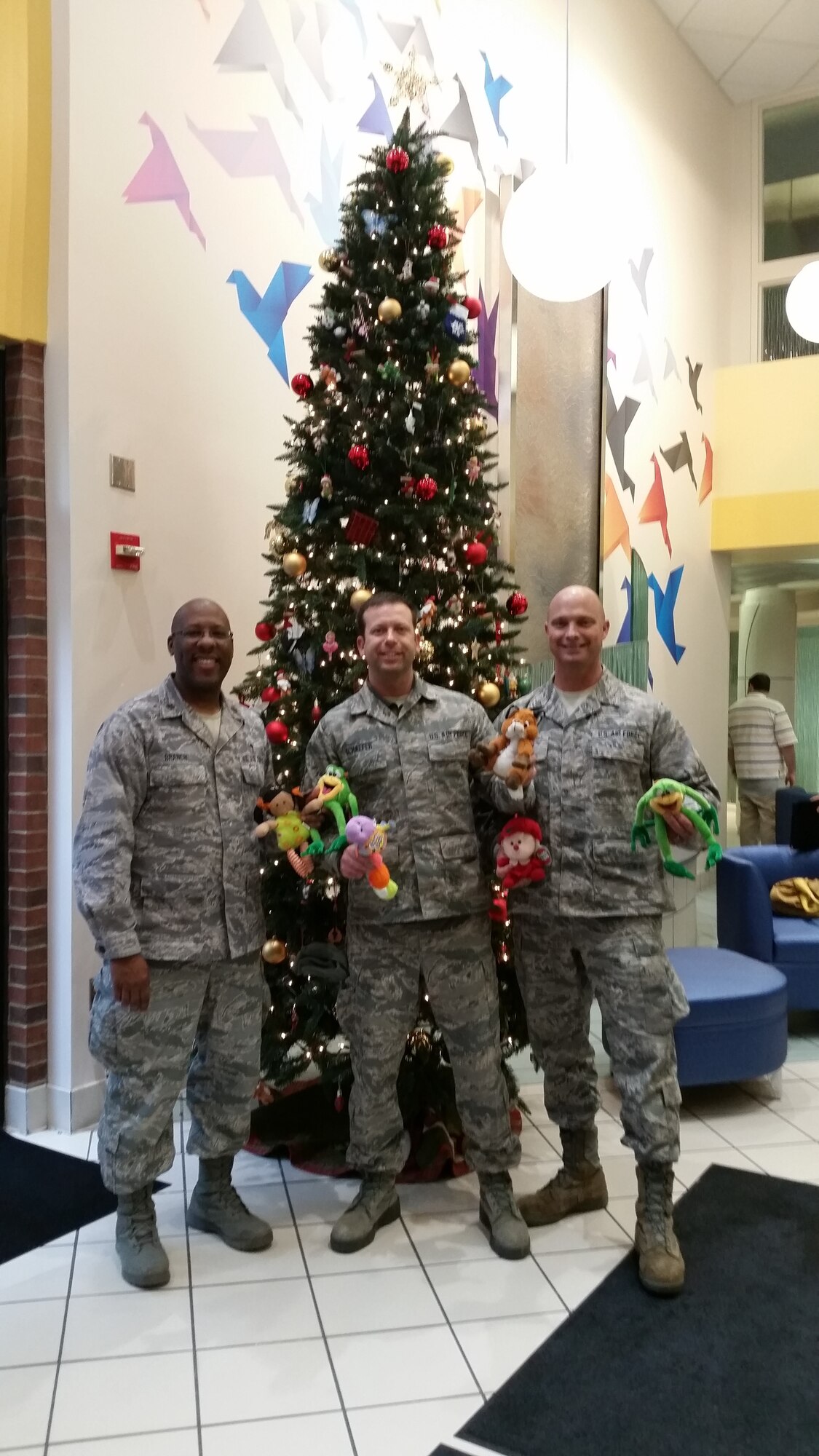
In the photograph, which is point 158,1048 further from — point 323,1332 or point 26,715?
point 26,715

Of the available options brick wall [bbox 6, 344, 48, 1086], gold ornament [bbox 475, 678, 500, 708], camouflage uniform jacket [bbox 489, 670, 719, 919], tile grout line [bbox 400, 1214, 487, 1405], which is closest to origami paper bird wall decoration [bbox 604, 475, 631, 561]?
gold ornament [bbox 475, 678, 500, 708]

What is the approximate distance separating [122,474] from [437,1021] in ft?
7.09

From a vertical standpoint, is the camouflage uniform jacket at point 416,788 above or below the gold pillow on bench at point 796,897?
above

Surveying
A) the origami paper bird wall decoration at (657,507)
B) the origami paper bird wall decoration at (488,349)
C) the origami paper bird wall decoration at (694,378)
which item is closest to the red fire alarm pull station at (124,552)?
the origami paper bird wall decoration at (488,349)

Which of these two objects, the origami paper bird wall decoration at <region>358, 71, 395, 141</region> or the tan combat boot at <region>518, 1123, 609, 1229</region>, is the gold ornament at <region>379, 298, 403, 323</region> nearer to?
the origami paper bird wall decoration at <region>358, 71, 395, 141</region>

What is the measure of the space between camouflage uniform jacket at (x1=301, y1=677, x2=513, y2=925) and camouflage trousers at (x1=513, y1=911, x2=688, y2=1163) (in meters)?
0.24

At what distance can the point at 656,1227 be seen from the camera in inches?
104

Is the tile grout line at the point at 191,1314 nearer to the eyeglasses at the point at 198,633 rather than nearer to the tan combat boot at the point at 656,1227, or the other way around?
the tan combat boot at the point at 656,1227

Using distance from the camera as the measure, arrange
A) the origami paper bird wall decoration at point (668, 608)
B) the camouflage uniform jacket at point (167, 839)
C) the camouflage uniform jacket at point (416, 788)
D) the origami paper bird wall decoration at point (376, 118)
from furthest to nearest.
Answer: the origami paper bird wall decoration at point (668, 608), the origami paper bird wall decoration at point (376, 118), the camouflage uniform jacket at point (416, 788), the camouflage uniform jacket at point (167, 839)

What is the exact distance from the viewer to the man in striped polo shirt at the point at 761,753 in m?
7.96

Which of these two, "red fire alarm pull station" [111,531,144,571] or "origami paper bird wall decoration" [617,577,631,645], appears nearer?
"red fire alarm pull station" [111,531,144,571]

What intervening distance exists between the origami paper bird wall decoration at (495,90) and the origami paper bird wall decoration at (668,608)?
2.88 metres

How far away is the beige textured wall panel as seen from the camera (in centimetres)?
517

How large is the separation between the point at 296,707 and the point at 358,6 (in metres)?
3.48
